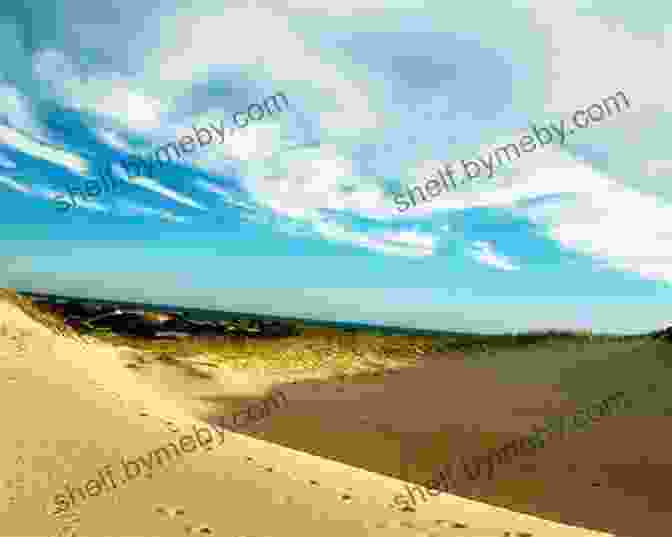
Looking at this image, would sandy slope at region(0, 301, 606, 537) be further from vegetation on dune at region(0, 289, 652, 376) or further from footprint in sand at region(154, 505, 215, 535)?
vegetation on dune at region(0, 289, 652, 376)

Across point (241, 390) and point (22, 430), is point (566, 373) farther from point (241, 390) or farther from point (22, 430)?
point (22, 430)

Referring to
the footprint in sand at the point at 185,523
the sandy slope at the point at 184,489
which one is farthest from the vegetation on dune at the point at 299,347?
the footprint in sand at the point at 185,523

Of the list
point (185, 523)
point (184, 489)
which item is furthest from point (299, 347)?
point (185, 523)

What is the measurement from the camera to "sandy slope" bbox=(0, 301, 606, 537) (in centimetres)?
701

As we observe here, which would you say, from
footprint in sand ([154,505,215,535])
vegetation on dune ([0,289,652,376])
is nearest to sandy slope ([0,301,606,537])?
footprint in sand ([154,505,215,535])

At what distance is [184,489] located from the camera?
8.16 metres

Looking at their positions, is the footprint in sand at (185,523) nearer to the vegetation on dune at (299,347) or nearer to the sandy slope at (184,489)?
the sandy slope at (184,489)

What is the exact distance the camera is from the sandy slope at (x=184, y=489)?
7.01 meters

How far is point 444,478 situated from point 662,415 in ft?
34.1

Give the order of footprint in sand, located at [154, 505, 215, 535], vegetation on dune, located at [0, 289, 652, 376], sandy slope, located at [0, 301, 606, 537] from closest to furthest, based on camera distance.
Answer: footprint in sand, located at [154, 505, 215, 535] < sandy slope, located at [0, 301, 606, 537] < vegetation on dune, located at [0, 289, 652, 376]

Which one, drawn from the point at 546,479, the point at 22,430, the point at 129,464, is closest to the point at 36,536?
the point at 129,464

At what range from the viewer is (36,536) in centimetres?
636

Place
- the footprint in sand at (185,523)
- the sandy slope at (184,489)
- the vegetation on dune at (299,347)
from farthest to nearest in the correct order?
the vegetation on dune at (299,347) < the sandy slope at (184,489) < the footprint in sand at (185,523)

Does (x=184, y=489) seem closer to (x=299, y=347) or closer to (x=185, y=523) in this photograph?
(x=185, y=523)
